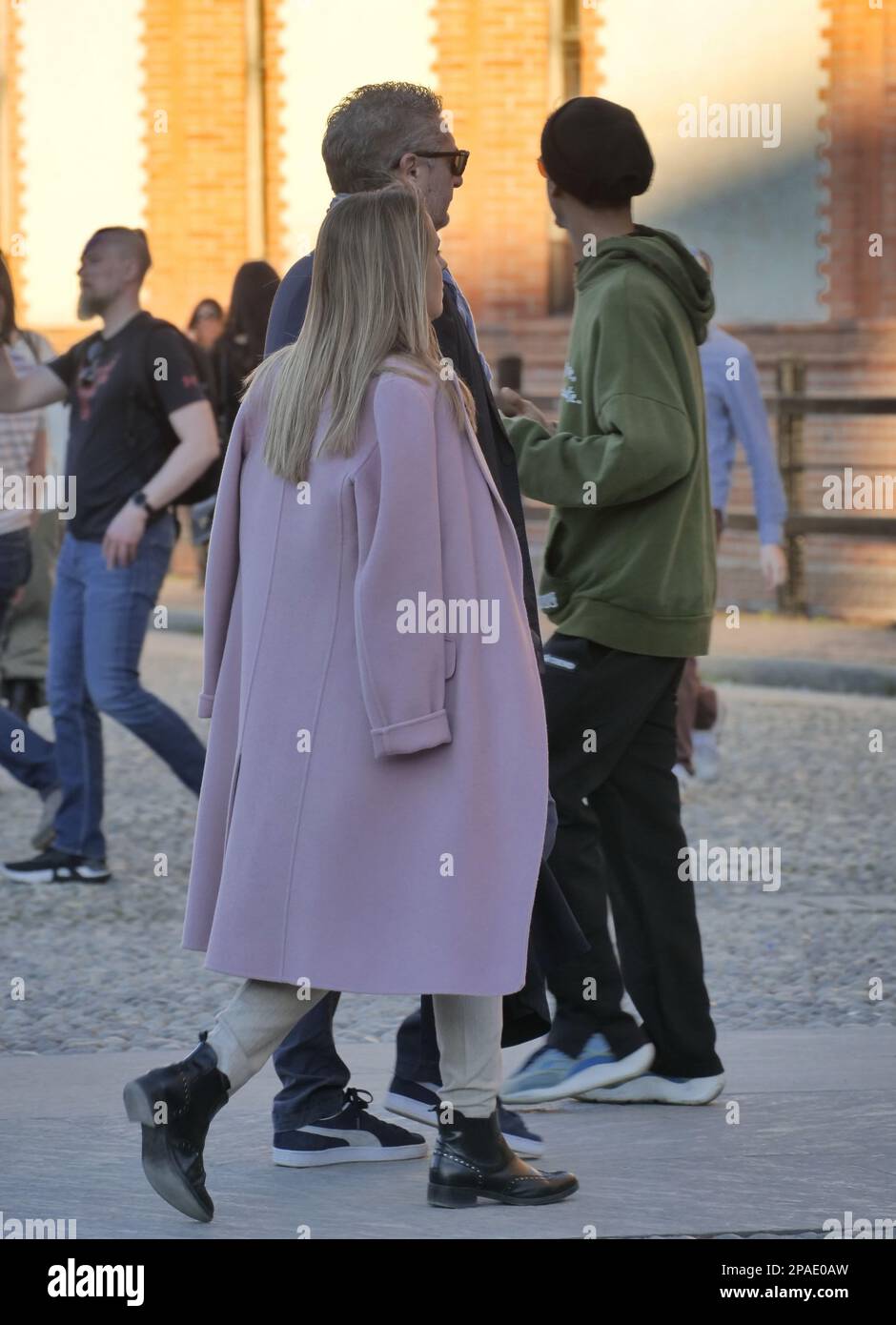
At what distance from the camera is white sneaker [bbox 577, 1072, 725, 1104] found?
16.2 ft

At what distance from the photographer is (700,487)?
4910 mm

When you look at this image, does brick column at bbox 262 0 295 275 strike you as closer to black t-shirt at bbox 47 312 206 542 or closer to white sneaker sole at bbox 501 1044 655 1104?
black t-shirt at bbox 47 312 206 542

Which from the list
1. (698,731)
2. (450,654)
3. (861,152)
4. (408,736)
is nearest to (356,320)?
(450,654)

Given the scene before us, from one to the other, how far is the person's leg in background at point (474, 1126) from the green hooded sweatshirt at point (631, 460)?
0.98m

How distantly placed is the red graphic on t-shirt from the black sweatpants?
9.16ft

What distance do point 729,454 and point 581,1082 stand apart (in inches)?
188

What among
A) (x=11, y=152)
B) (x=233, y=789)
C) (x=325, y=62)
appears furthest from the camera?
(x=11, y=152)

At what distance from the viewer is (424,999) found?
4.61 metres

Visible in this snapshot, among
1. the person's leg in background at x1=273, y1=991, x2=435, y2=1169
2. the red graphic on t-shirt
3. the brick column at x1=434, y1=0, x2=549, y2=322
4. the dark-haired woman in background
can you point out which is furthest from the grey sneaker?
the brick column at x1=434, y1=0, x2=549, y2=322

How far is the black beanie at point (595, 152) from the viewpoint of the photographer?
192 inches

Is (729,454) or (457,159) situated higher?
(457,159)

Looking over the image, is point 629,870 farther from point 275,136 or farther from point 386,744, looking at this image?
point 275,136

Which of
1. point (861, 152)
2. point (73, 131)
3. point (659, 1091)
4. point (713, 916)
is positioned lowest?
point (713, 916)
